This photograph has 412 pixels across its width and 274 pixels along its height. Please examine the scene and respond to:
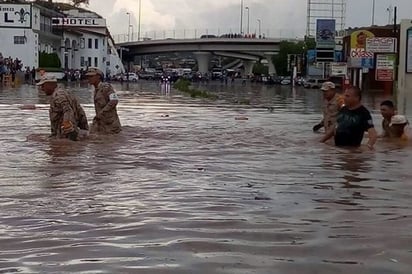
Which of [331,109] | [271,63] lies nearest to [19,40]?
[271,63]

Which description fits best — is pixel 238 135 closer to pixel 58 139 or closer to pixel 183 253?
pixel 58 139

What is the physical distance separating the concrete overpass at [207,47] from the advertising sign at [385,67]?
192 feet

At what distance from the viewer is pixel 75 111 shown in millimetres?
13656

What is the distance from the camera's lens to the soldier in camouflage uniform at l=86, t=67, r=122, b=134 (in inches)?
591

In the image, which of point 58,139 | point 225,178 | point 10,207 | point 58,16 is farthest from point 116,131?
point 58,16

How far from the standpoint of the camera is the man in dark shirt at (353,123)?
44.0ft

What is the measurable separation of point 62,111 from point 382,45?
60.1 m

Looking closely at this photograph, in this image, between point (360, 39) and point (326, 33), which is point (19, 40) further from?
point (360, 39)

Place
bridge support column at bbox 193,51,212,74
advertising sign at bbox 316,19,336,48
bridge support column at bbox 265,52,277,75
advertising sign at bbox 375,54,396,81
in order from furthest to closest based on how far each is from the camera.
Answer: bridge support column at bbox 193,51,212,74 < bridge support column at bbox 265,52,277,75 < advertising sign at bbox 316,19,336,48 < advertising sign at bbox 375,54,396,81

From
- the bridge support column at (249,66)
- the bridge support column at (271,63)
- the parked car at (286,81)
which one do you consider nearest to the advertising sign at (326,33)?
the parked car at (286,81)

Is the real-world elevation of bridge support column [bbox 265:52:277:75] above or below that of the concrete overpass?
below

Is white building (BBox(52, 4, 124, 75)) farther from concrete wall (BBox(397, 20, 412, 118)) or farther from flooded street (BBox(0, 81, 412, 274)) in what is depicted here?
flooded street (BBox(0, 81, 412, 274))

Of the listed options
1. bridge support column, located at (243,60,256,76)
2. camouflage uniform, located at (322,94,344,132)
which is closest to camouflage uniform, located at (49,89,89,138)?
camouflage uniform, located at (322,94,344,132)

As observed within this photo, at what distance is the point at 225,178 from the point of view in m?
10.3
